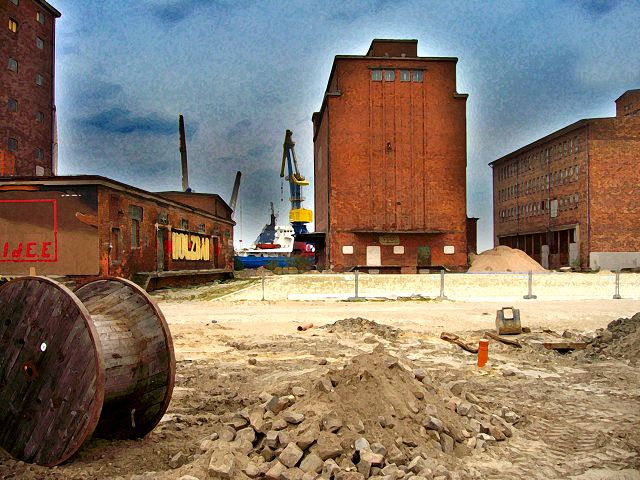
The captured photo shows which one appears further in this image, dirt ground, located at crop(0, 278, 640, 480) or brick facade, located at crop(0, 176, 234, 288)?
brick facade, located at crop(0, 176, 234, 288)

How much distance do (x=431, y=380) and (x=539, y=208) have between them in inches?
2038

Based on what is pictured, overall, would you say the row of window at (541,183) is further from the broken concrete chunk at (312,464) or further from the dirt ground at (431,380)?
the broken concrete chunk at (312,464)

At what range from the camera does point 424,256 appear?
1599 inches

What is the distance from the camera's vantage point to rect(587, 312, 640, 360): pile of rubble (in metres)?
10.6

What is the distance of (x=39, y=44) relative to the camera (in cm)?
5141

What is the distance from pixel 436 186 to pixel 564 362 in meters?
31.6

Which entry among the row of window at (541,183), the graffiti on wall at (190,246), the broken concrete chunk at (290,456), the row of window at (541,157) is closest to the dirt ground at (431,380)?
the broken concrete chunk at (290,456)

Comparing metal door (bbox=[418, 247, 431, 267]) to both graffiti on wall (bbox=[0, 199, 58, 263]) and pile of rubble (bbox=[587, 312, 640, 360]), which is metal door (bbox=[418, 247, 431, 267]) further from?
pile of rubble (bbox=[587, 312, 640, 360])

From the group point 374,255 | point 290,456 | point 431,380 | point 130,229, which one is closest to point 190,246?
point 130,229

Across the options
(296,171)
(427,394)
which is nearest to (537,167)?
(296,171)

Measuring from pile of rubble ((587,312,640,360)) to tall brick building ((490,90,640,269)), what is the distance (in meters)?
34.5

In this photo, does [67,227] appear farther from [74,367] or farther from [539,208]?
[539,208]

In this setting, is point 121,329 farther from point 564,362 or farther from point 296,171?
point 296,171

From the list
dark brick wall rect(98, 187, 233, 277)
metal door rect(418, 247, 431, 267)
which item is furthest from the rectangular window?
metal door rect(418, 247, 431, 267)
